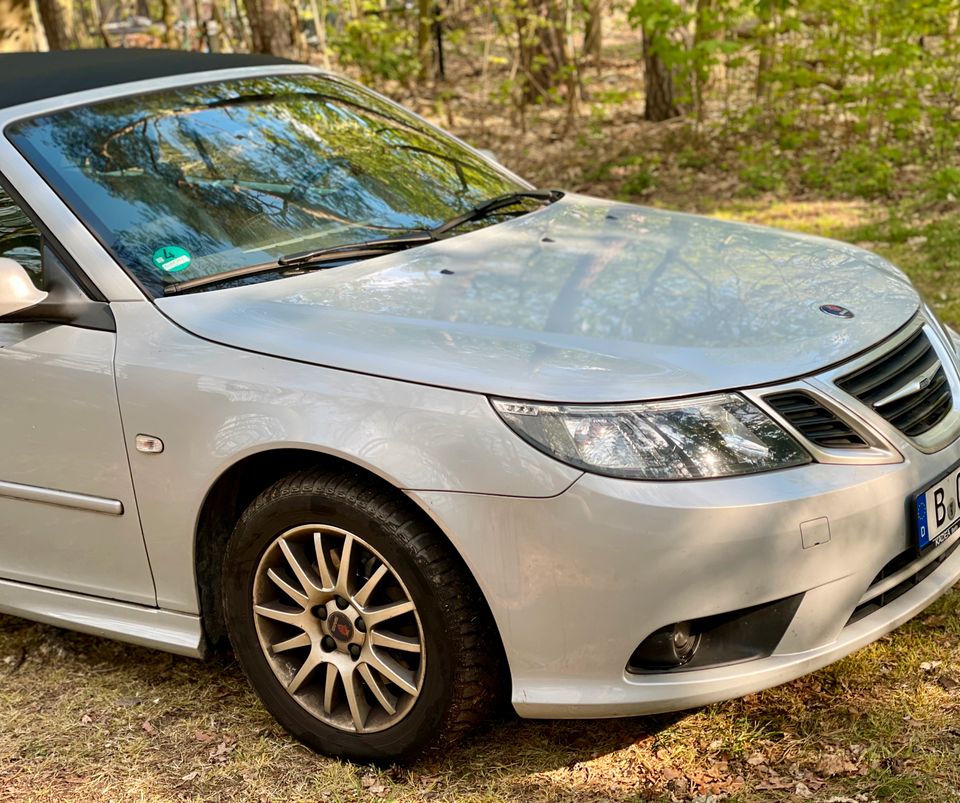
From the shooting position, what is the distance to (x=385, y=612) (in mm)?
2539

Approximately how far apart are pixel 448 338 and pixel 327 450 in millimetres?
370

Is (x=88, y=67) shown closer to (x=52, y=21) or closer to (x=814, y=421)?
(x=814, y=421)

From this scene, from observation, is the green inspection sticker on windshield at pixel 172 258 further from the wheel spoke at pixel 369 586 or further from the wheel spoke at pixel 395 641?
the wheel spoke at pixel 395 641

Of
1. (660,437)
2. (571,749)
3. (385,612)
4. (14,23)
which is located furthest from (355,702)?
(14,23)

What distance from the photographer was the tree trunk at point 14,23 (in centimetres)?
929

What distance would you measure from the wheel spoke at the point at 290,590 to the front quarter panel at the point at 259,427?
23 cm

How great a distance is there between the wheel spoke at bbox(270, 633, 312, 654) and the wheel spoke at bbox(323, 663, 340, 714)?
3.2 inches

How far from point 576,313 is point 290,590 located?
951 mm

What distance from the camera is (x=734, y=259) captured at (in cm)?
312

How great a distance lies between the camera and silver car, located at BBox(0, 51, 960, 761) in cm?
230

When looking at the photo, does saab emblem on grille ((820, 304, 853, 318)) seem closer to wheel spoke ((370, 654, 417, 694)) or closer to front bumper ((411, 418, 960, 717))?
front bumper ((411, 418, 960, 717))

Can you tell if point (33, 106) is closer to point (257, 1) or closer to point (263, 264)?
point (263, 264)

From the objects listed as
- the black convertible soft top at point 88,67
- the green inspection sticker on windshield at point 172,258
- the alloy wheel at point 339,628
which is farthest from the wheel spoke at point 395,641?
the black convertible soft top at point 88,67

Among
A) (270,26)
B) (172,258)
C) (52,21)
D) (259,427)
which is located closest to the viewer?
(259,427)
